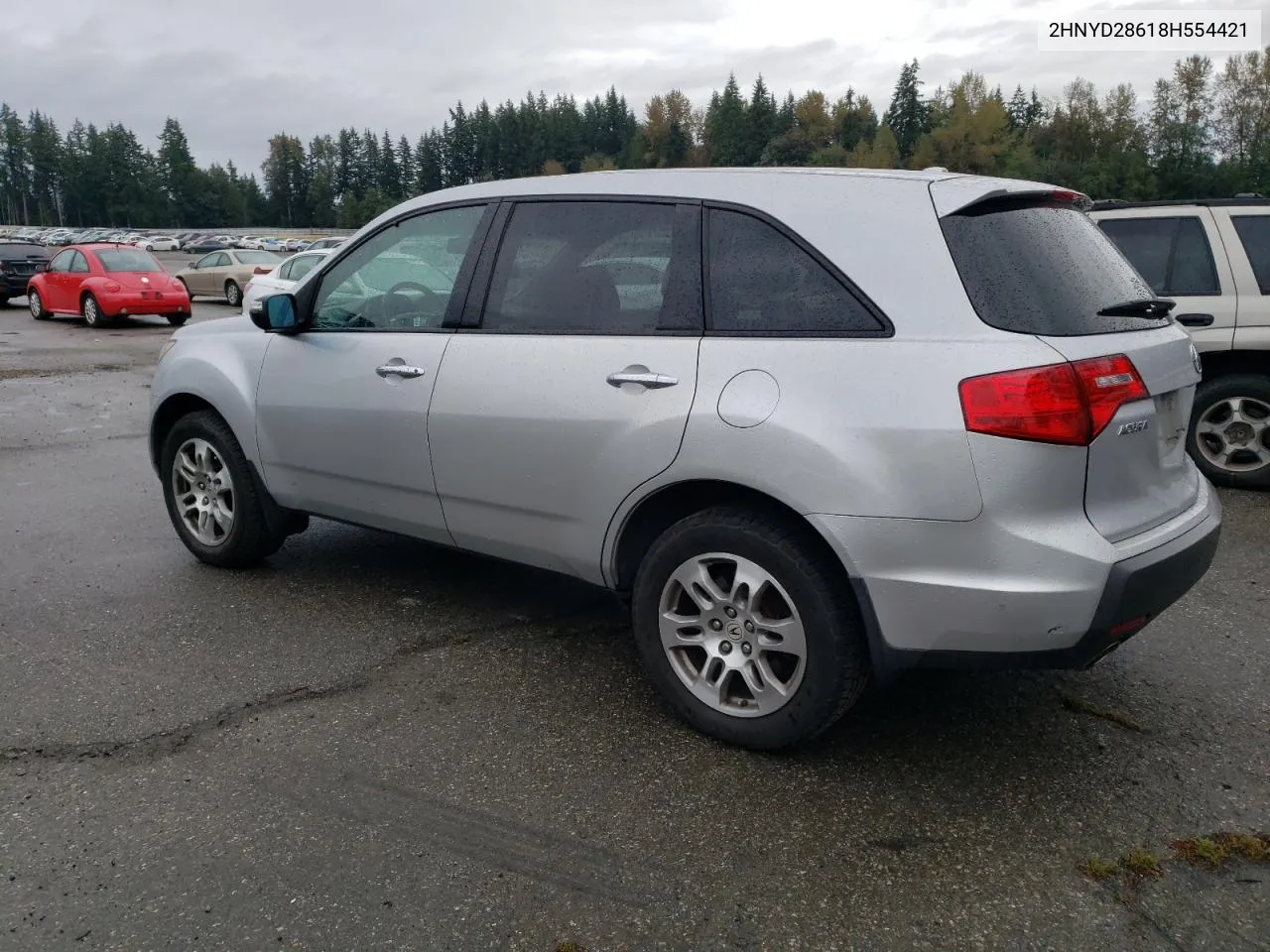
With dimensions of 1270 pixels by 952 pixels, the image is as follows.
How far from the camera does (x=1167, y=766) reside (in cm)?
329

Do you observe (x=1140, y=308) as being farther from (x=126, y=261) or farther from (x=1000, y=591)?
(x=126, y=261)

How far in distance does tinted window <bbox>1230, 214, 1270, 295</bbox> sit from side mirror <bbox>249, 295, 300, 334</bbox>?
588cm

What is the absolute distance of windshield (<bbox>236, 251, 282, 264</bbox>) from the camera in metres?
27.3

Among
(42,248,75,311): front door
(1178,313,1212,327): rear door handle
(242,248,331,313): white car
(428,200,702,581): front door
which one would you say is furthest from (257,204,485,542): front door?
(42,248,75,311): front door

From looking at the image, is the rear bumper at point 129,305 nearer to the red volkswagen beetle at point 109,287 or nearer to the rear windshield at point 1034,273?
the red volkswagen beetle at point 109,287

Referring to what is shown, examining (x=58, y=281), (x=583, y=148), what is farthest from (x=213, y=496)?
(x=583, y=148)

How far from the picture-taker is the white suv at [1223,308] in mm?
6715

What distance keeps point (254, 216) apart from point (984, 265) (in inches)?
6751

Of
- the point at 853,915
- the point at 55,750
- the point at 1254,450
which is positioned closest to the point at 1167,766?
the point at 853,915

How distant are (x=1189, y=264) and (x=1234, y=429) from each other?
3.70 ft

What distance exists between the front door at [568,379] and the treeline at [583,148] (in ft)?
346

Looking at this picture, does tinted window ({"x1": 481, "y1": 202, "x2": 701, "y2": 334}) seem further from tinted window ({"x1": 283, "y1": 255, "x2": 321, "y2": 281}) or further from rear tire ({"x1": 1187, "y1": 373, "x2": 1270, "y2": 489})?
tinted window ({"x1": 283, "y1": 255, "x2": 321, "y2": 281})

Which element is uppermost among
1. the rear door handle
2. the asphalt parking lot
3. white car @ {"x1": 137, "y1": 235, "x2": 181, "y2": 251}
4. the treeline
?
the treeline

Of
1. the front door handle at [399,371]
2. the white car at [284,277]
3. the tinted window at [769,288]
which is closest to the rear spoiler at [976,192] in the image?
the tinted window at [769,288]
